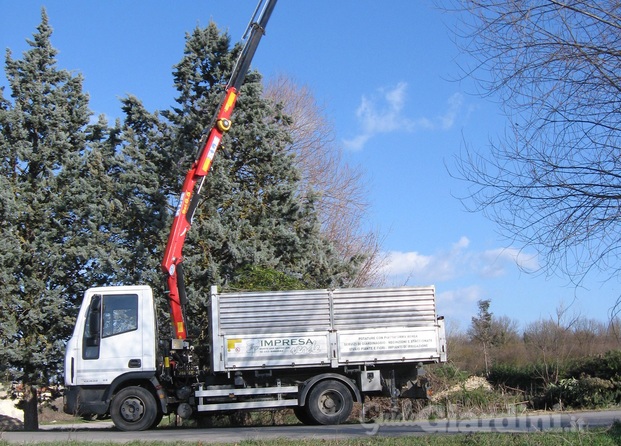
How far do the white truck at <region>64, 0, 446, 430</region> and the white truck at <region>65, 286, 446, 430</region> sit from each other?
20mm

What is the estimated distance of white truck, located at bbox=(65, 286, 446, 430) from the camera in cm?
1387

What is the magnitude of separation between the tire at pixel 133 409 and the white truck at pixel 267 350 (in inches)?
0.8

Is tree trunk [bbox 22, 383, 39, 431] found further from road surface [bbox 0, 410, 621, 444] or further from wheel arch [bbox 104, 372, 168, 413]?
road surface [bbox 0, 410, 621, 444]

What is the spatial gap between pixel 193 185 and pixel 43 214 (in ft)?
22.6

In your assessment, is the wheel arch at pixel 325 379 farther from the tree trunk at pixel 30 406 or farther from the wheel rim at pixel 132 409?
the tree trunk at pixel 30 406

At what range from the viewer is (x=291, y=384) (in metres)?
14.3

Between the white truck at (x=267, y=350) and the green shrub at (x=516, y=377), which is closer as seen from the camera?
the white truck at (x=267, y=350)

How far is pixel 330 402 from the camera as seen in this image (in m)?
14.1

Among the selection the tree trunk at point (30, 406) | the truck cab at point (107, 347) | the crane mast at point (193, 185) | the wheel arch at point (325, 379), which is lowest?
the tree trunk at point (30, 406)

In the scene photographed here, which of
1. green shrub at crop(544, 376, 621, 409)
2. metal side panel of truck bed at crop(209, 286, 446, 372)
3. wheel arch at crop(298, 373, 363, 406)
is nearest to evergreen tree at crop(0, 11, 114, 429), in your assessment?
metal side panel of truck bed at crop(209, 286, 446, 372)

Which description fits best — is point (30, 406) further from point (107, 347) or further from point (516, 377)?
point (516, 377)

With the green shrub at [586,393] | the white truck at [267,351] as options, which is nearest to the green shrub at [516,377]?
the green shrub at [586,393]

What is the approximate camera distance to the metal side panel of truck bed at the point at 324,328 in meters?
13.9

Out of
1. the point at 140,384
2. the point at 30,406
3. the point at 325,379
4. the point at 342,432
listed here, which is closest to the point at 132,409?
the point at 140,384
